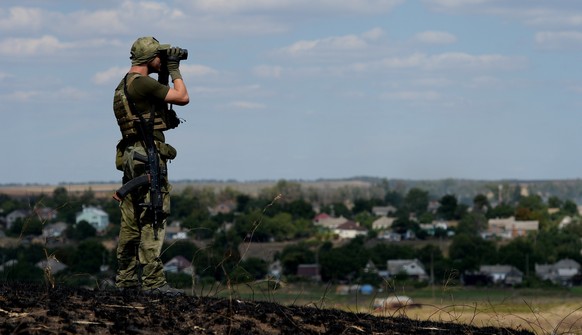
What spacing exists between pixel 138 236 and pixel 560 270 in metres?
78.5

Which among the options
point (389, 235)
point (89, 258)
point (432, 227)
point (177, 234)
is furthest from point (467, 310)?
point (432, 227)

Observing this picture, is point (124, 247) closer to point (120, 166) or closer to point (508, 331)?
point (120, 166)

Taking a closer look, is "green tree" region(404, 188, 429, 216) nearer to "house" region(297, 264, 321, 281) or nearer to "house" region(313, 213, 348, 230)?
"house" region(313, 213, 348, 230)

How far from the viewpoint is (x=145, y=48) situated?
912 centimetres

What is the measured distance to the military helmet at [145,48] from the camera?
9125mm

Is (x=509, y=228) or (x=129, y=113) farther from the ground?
(x=129, y=113)

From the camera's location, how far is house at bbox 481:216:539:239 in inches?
4961

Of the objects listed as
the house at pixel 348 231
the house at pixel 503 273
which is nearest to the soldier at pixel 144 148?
the house at pixel 503 273

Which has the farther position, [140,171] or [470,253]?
[470,253]

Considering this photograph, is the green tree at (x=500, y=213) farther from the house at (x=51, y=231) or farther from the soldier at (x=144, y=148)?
the soldier at (x=144, y=148)

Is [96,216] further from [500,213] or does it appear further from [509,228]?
[500,213]

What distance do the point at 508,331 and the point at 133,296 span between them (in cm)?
273

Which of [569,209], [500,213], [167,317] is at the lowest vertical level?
[500,213]

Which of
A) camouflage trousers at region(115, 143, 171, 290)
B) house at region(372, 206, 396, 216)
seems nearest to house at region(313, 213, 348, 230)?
house at region(372, 206, 396, 216)
